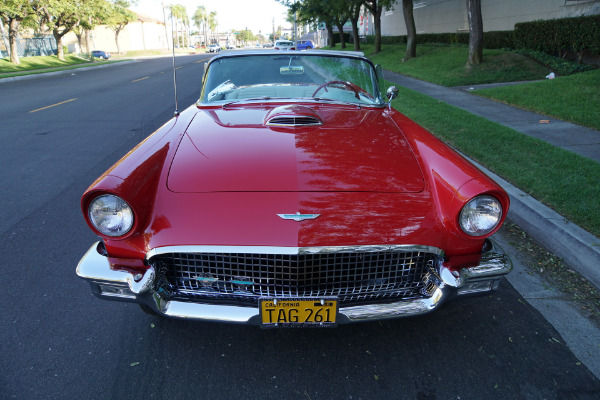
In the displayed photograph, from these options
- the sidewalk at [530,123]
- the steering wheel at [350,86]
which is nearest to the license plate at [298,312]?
the steering wheel at [350,86]

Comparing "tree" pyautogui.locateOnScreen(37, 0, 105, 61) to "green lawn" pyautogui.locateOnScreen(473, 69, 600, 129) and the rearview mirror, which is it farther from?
the rearview mirror

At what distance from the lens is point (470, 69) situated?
42.8 feet

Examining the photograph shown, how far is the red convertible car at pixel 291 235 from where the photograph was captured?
6.55 ft

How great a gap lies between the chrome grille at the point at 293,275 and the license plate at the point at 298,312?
0.30 ft

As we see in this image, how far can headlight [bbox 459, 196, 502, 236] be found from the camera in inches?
83.7

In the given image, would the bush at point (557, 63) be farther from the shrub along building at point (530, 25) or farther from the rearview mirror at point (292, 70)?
the rearview mirror at point (292, 70)

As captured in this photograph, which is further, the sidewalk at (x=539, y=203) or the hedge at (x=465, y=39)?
the hedge at (x=465, y=39)

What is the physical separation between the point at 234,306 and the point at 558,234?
8.64 ft

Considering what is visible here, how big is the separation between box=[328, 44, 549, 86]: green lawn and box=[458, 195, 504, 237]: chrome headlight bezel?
10815 millimetres

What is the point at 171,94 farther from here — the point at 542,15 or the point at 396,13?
the point at 396,13

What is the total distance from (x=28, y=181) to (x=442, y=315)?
4650 mm

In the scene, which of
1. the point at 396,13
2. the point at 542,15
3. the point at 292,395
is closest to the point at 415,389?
the point at 292,395

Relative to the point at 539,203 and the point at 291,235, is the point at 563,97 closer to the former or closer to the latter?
the point at 539,203

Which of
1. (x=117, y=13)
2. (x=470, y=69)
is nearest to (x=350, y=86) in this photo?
(x=470, y=69)
